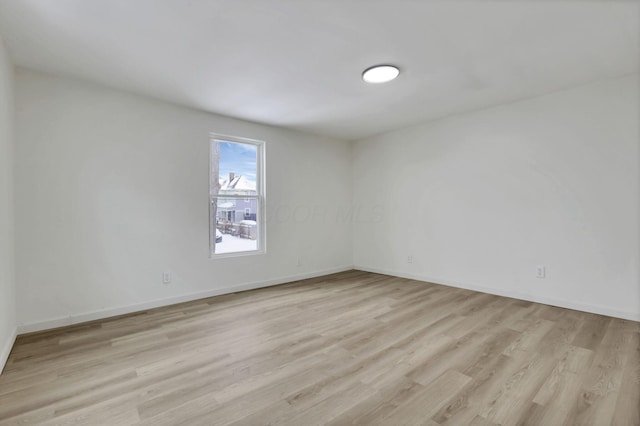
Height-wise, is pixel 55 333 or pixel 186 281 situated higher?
pixel 186 281

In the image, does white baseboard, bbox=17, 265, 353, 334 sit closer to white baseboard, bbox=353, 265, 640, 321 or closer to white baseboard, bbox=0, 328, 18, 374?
white baseboard, bbox=0, 328, 18, 374

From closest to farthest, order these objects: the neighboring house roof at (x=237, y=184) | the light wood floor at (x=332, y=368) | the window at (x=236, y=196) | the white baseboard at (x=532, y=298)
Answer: the light wood floor at (x=332, y=368)
the white baseboard at (x=532, y=298)
the window at (x=236, y=196)
the neighboring house roof at (x=237, y=184)

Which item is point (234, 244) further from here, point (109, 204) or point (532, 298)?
point (532, 298)

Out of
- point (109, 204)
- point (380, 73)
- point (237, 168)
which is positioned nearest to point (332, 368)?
point (380, 73)

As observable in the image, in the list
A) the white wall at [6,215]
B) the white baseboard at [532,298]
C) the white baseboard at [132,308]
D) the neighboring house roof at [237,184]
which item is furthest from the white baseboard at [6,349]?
the white baseboard at [532,298]

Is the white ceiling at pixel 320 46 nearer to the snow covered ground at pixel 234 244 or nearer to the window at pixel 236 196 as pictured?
the window at pixel 236 196

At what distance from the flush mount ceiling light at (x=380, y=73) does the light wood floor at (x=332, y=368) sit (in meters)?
2.42

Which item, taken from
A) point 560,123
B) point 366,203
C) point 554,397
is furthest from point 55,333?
point 560,123

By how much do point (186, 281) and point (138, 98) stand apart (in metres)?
2.22

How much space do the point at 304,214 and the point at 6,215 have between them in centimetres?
345

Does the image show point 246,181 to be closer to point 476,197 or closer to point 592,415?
point 476,197

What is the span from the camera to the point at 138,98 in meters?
3.30

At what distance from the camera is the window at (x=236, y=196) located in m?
3.99

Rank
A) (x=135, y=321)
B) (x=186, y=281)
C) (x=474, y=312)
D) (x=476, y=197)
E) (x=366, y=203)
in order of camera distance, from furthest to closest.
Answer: (x=366, y=203) < (x=476, y=197) < (x=186, y=281) < (x=474, y=312) < (x=135, y=321)
